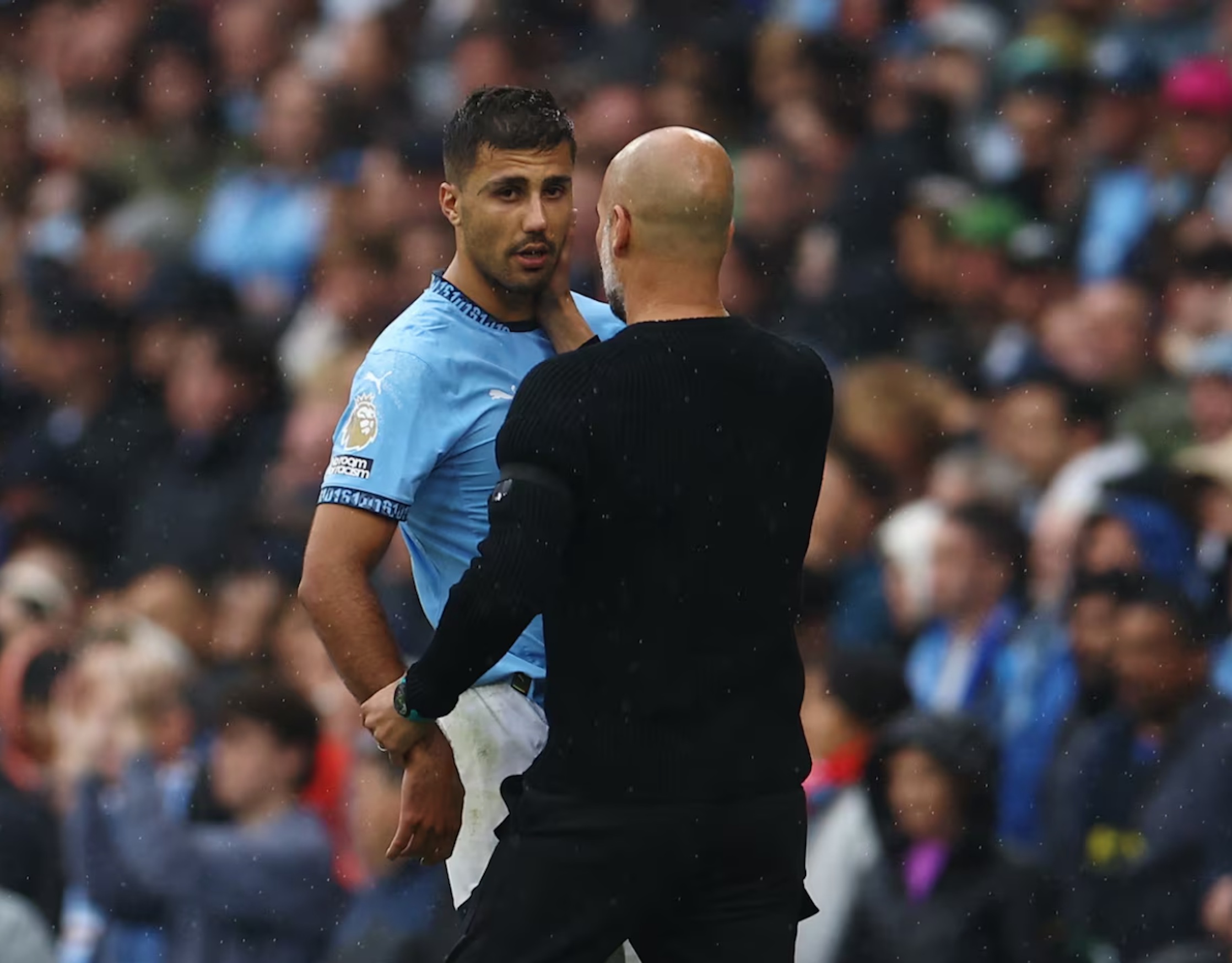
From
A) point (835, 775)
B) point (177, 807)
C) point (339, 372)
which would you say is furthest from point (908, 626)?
point (339, 372)

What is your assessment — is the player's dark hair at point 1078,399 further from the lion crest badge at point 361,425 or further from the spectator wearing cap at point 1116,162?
the lion crest badge at point 361,425

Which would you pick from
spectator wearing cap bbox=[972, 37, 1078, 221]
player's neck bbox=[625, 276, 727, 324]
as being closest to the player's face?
player's neck bbox=[625, 276, 727, 324]

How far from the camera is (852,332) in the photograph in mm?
9625

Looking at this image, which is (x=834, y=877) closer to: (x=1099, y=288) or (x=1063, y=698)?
(x=1063, y=698)

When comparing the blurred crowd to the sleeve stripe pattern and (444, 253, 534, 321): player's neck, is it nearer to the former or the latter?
(444, 253, 534, 321): player's neck

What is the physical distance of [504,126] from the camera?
500 centimetres

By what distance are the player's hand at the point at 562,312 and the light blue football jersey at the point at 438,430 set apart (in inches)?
2.4

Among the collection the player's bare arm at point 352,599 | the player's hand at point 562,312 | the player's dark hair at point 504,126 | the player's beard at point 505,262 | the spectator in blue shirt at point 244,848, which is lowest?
the spectator in blue shirt at point 244,848

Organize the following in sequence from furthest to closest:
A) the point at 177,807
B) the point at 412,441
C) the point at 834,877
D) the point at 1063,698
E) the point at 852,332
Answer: the point at 852,332 < the point at 177,807 < the point at 1063,698 < the point at 834,877 < the point at 412,441

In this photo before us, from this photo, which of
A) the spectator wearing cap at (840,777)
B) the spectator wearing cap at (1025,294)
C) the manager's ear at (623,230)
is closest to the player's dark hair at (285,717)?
the spectator wearing cap at (840,777)

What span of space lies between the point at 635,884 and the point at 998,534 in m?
3.76

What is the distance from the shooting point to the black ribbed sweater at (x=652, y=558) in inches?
171

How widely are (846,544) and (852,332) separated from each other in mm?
1416

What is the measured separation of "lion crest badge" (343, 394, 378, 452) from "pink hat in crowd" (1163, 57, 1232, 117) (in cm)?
555
